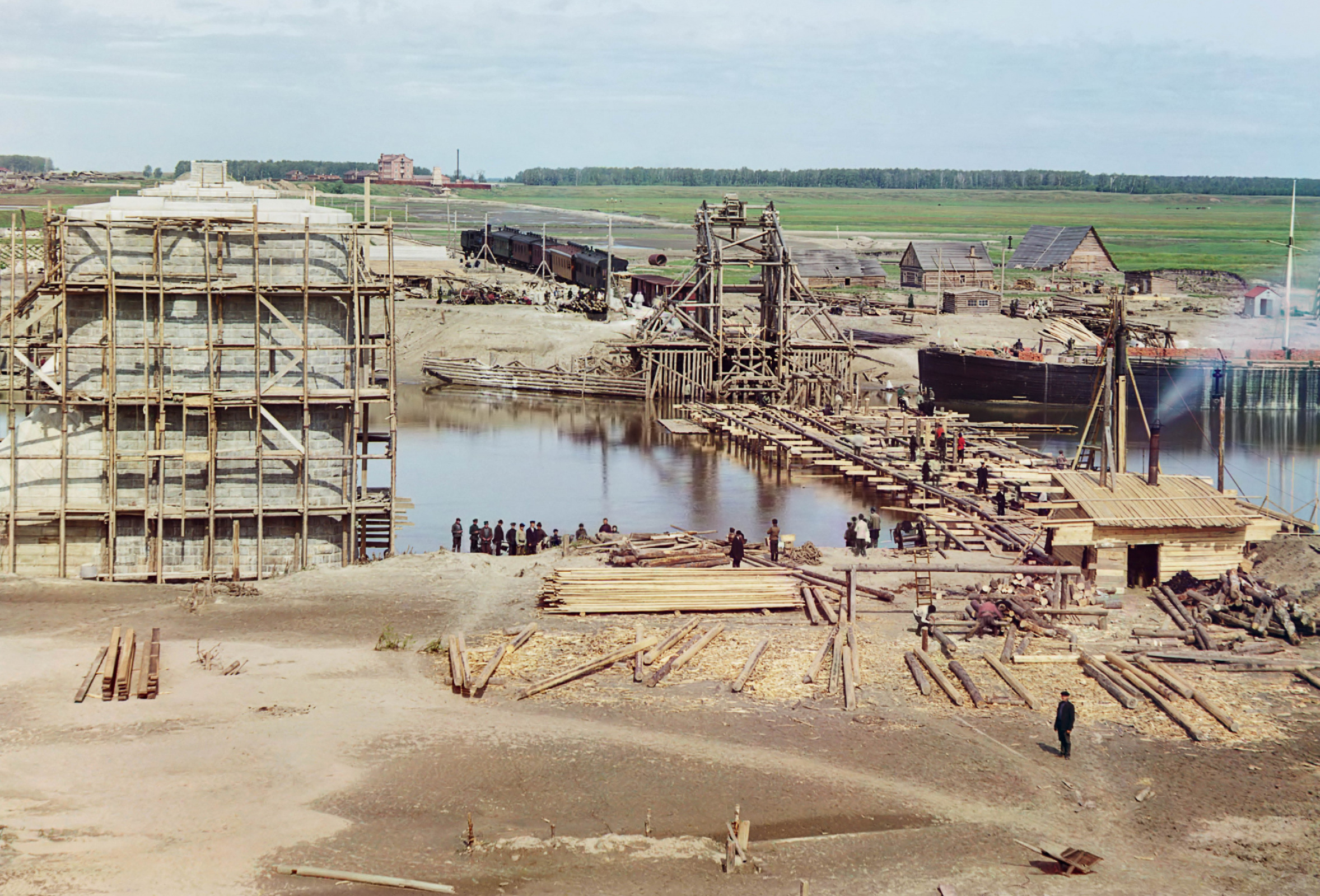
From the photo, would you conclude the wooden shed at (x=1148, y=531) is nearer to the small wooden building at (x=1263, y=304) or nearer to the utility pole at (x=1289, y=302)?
the utility pole at (x=1289, y=302)

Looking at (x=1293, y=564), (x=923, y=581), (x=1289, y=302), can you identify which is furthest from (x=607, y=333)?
(x=1293, y=564)

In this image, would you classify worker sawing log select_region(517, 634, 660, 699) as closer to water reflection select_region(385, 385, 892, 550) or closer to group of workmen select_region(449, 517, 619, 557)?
group of workmen select_region(449, 517, 619, 557)

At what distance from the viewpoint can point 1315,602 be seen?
31984 mm

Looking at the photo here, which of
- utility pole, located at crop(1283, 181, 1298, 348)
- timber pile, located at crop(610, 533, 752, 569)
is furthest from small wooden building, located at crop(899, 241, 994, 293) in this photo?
timber pile, located at crop(610, 533, 752, 569)

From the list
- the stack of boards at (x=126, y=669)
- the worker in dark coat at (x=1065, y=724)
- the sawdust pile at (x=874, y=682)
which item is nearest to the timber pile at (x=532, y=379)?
the sawdust pile at (x=874, y=682)

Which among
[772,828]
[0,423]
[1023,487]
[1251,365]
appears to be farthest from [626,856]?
[1251,365]

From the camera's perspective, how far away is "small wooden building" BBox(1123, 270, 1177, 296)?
109250 mm

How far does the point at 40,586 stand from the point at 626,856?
730 inches

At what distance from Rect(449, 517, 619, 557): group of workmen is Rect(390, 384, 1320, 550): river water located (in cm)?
188

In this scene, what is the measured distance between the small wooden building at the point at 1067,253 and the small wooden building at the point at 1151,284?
16176 millimetres

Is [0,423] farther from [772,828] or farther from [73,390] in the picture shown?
[772,828]

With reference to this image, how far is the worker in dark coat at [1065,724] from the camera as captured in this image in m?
23.6

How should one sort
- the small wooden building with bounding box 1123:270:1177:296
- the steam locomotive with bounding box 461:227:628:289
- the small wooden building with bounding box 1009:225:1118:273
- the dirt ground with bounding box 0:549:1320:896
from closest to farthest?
1. the dirt ground with bounding box 0:549:1320:896
2. the steam locomotive with bounding box 461:227:628:289
3. the small wooden building with bounding box 1123:270:1177:296
4. the small wooden building with bounding box 1009:225:1118:273

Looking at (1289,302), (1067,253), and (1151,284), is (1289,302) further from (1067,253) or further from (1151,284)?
(1067,253)
